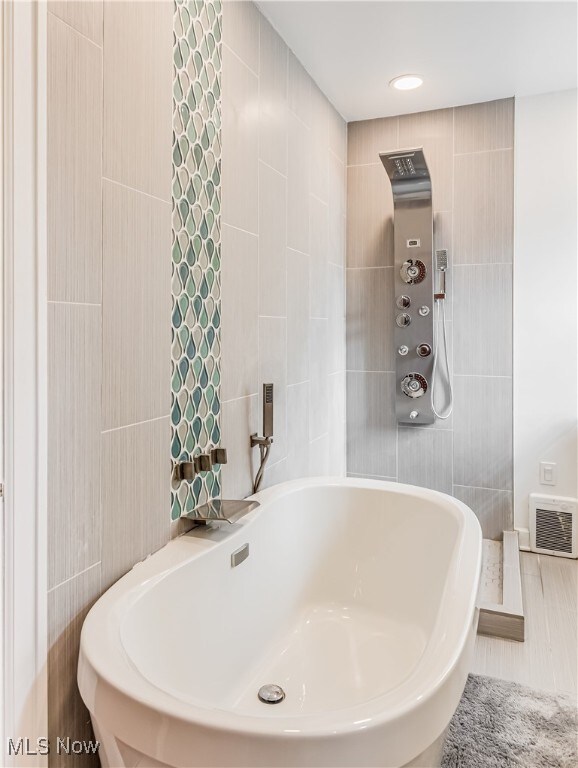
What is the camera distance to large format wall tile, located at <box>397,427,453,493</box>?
3.27m

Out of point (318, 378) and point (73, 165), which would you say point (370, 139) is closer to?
point (318, 378)

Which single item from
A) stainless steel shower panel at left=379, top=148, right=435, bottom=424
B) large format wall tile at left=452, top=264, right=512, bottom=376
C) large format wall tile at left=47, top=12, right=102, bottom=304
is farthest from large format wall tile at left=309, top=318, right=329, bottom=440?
large format wall tile at left=47, top=12, right=102, bottom=304

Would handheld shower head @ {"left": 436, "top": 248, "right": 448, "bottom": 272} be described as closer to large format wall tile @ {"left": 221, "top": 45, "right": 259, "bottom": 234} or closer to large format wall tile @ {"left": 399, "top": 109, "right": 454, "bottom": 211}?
large format wall tile @ {"left": 399, "top": 109, "right": 454, "bottom": 211}

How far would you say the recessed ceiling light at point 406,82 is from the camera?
279 cm

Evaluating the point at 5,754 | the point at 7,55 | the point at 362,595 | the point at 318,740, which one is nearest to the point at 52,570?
the point at 5,754

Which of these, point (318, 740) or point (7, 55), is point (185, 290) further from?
point (318, 740)

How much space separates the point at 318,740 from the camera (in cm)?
84

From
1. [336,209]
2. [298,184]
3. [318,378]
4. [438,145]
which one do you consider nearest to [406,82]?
[438,145]

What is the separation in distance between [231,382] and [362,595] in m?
1.03

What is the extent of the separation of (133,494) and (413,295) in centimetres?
218

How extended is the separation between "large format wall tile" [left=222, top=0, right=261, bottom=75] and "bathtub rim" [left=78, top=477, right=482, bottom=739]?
179 centimetres

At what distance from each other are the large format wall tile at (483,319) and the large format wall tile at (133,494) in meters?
2.10

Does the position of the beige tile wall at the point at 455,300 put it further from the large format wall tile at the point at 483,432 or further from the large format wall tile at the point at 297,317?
the large format wall tile at the point at 297,317

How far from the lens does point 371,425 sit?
3.44m
